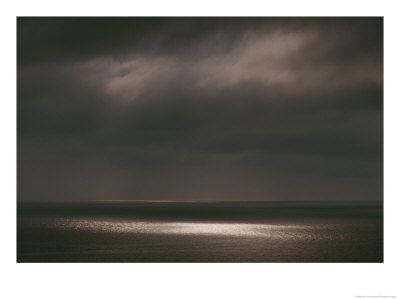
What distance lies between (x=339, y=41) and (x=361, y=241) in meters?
20.3

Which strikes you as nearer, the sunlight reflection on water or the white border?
the white border

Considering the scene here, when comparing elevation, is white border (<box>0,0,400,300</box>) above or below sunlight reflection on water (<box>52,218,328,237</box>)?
above

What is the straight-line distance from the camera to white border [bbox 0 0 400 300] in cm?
661

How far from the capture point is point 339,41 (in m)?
9.93
